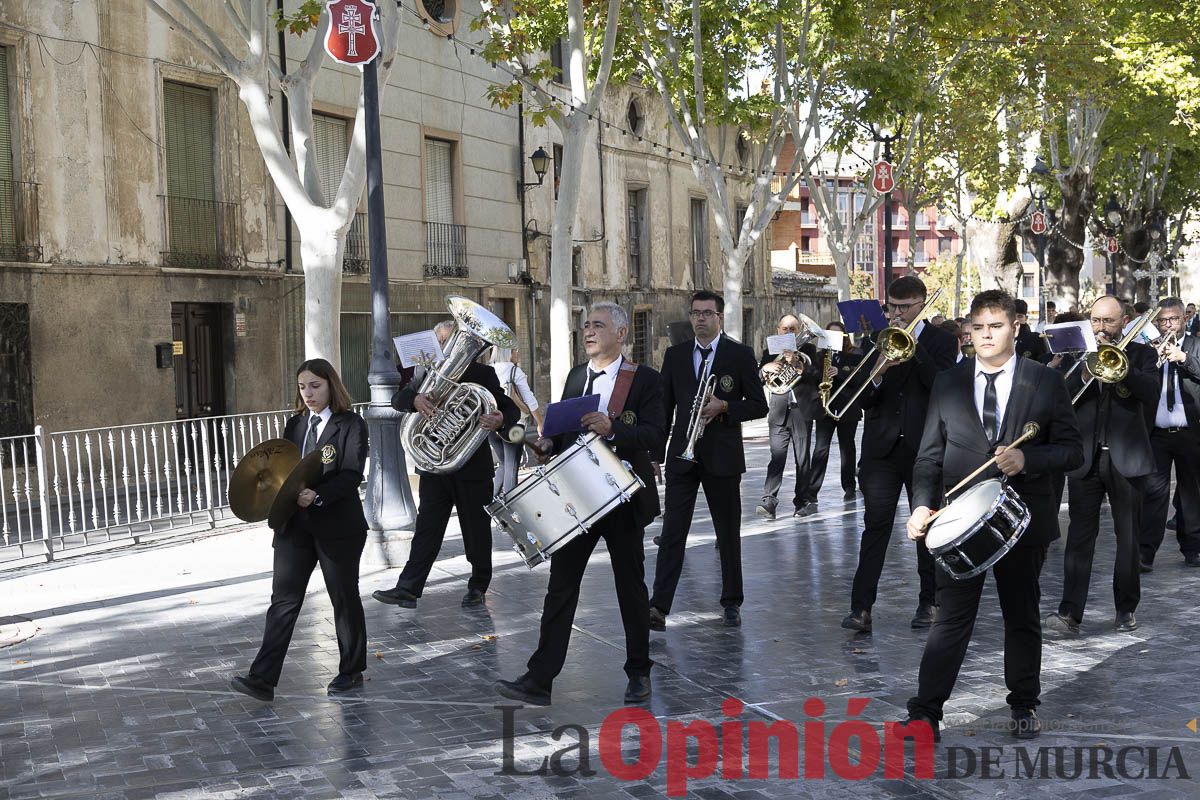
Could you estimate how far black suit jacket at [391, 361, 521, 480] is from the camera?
8125 millimetres

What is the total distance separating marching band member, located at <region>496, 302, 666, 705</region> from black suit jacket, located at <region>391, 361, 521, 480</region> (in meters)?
1.29

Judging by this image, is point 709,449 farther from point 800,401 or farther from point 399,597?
point 800,401

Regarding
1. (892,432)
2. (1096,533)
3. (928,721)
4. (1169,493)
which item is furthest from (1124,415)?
(928,721)

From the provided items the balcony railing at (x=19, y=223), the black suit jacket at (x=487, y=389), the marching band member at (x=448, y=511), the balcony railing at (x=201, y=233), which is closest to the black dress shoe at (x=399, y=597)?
the marching band member at (x=448, y=511)

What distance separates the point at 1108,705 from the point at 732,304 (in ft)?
60.3

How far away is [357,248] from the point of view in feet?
73.3

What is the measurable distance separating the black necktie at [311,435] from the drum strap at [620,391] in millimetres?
1458

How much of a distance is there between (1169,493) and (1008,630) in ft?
13.8

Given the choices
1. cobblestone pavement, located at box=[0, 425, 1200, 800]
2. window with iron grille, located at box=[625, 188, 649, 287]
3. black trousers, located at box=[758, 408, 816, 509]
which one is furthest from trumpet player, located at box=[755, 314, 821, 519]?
window with iron grille, located at box=[625, 188, 649, 287]

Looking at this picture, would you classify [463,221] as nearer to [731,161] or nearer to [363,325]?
[363,325]

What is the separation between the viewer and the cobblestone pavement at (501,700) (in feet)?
17.7

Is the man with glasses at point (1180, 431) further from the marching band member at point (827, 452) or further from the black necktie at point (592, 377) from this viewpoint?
the black necktie at point (592, 377)

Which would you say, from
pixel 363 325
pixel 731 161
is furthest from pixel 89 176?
pixel 731 161

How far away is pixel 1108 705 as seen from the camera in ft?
20.3
